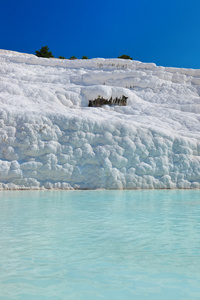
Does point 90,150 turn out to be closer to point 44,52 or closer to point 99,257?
point 99,257

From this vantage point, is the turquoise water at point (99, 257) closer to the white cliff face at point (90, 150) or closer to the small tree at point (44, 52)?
the white cliff face at point (90, 150)

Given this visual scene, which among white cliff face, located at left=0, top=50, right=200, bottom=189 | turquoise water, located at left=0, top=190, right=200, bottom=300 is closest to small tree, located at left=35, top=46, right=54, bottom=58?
white cliff face, located at left=0, top=50, right=200, bottom=189

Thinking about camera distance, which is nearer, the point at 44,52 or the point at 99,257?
the point at 99,257

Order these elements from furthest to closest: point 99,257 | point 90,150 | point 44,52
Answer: point 44,52 → point 90,150 → point 99,257

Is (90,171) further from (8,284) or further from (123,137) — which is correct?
(8,284)

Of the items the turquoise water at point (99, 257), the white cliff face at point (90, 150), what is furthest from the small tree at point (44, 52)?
the turquoise water at point (99, 257)

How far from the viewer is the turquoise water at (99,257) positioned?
2738mm

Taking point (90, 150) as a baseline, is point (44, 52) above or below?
above

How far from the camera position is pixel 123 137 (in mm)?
13375

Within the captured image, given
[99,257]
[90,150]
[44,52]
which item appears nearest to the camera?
[99,257]

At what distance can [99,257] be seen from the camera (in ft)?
11.6

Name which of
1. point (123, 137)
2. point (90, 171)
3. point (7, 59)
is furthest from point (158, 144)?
point (7, 59)

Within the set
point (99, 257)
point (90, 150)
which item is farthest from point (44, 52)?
point (99, 257)

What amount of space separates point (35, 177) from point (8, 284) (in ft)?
30.9
